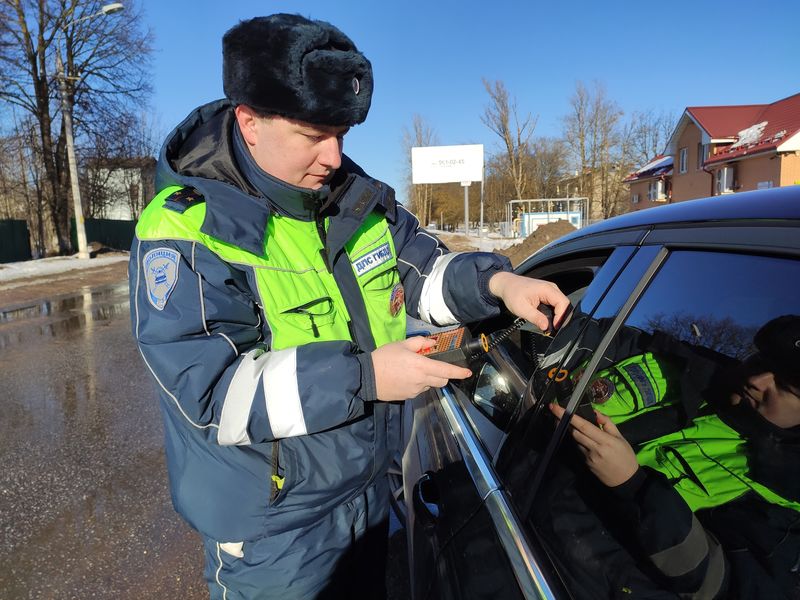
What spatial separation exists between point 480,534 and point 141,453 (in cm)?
347

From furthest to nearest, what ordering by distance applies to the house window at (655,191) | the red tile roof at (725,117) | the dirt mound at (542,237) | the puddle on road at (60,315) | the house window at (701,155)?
the house window at (655,191) → the house window at (701,155) → the red tile roof at (725,117) → the dirt mound at (542,237) → the puddle on road at (60,315)

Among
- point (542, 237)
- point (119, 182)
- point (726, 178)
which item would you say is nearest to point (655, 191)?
point (726, 178)

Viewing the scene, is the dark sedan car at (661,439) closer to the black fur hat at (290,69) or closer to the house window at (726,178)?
the black fur hat at (290,69)

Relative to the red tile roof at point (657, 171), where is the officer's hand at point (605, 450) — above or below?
below

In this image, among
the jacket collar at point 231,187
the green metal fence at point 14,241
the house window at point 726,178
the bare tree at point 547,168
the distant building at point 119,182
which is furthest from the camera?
the bare tree at point 547,168

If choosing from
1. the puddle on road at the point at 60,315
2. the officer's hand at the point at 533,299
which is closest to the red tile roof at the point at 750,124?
the puddle on road at the point at 60,315

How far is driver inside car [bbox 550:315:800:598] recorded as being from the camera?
0.75 meters

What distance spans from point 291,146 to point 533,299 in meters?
0.83

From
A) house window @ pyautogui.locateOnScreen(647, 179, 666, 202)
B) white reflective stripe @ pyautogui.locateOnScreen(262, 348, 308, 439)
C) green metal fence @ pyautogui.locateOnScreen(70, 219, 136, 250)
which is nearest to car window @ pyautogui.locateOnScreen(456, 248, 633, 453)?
white reflective stripe @ pyautogui.locateOnScreen(262, 348, 308, 439)

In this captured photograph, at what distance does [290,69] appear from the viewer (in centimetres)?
131

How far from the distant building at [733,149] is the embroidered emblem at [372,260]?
68.8 ft

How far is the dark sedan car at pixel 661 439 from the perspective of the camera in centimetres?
79

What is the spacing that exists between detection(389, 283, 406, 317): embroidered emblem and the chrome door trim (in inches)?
16.4

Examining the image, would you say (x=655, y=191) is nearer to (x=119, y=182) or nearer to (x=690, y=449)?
(x=119, y=182)
